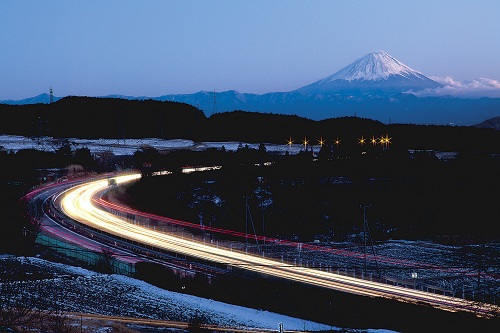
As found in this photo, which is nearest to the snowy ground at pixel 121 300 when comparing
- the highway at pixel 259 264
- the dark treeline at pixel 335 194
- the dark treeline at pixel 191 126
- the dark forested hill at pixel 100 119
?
the highway at pixel 259 264

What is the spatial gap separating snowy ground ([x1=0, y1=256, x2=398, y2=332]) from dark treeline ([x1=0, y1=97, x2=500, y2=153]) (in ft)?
381

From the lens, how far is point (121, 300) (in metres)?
27.7

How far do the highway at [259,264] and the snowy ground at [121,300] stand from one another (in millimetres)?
3230

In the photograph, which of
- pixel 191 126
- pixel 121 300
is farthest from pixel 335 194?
pixel 191 126

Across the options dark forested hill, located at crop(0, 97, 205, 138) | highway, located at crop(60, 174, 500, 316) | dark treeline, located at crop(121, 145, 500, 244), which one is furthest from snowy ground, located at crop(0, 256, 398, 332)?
dark forested hill, located at crop(0, 97, 205, 138)

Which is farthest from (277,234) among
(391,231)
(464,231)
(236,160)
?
(236,160)

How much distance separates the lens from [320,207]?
7238 cm

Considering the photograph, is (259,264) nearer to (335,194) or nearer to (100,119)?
(335,194)

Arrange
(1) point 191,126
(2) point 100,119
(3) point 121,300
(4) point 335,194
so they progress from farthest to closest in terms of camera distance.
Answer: (1) point 191,126, (2) point 100,119, (4) point 335,194, (3) point 121,300

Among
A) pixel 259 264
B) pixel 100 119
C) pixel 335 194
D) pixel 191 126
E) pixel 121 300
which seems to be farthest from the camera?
pixel 191 126

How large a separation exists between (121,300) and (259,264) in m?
8.34

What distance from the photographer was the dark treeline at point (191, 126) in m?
153

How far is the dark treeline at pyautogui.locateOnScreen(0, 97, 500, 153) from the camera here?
152875mm

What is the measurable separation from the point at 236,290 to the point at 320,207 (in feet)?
144
